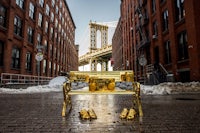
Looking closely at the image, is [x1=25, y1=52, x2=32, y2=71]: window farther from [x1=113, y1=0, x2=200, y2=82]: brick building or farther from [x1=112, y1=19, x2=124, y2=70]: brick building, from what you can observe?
[x1=112, y1=19, x2=124, y2=70]: brick building

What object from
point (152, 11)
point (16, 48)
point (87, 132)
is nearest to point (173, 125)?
point (87, 132)

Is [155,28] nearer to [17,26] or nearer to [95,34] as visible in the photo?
[17,26]

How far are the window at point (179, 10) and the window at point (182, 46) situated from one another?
1.69 metres

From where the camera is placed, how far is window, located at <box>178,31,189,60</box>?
15.9 meters

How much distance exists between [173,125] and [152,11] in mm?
24079

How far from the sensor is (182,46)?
16359mm

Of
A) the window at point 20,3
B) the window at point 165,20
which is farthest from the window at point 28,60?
the window at point 165,20

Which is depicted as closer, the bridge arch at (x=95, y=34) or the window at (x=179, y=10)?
the window at (x=179, y=10)

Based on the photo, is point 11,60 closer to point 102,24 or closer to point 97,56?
point 97,56

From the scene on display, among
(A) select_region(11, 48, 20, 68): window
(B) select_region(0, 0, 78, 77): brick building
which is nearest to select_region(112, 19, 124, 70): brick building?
(B) select_region(0, 0, 78, 77): brick building

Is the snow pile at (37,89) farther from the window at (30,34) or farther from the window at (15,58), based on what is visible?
the window at (30,34)

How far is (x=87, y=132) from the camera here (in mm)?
2861

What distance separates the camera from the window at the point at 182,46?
52.3 feet

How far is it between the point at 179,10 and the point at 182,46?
12.0 feet
